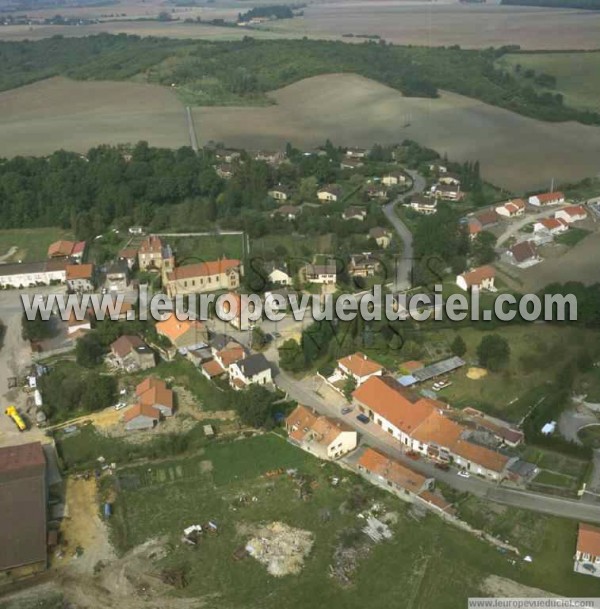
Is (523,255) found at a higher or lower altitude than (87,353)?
higher

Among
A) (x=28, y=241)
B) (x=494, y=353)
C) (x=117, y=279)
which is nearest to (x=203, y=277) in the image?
(x=117, y=279)

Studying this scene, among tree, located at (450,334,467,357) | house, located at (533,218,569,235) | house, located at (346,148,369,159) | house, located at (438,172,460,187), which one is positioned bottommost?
tree, located at (450,334,467,357)

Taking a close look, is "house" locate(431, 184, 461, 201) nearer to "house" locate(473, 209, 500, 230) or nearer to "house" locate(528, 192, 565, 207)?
"house" locate(473, 209, 500, 230)

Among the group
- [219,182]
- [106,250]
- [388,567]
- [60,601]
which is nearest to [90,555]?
[60,601]

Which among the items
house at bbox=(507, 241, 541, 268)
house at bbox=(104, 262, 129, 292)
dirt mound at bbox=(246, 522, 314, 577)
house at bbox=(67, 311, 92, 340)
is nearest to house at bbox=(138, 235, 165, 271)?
house at bbox=(104, 262, 129, 292)

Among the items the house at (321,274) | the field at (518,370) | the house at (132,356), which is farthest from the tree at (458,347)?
the house at (132,356)

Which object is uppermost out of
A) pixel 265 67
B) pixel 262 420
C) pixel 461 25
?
pixel 461 25

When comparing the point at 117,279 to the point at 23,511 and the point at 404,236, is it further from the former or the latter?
the point at 23,511
